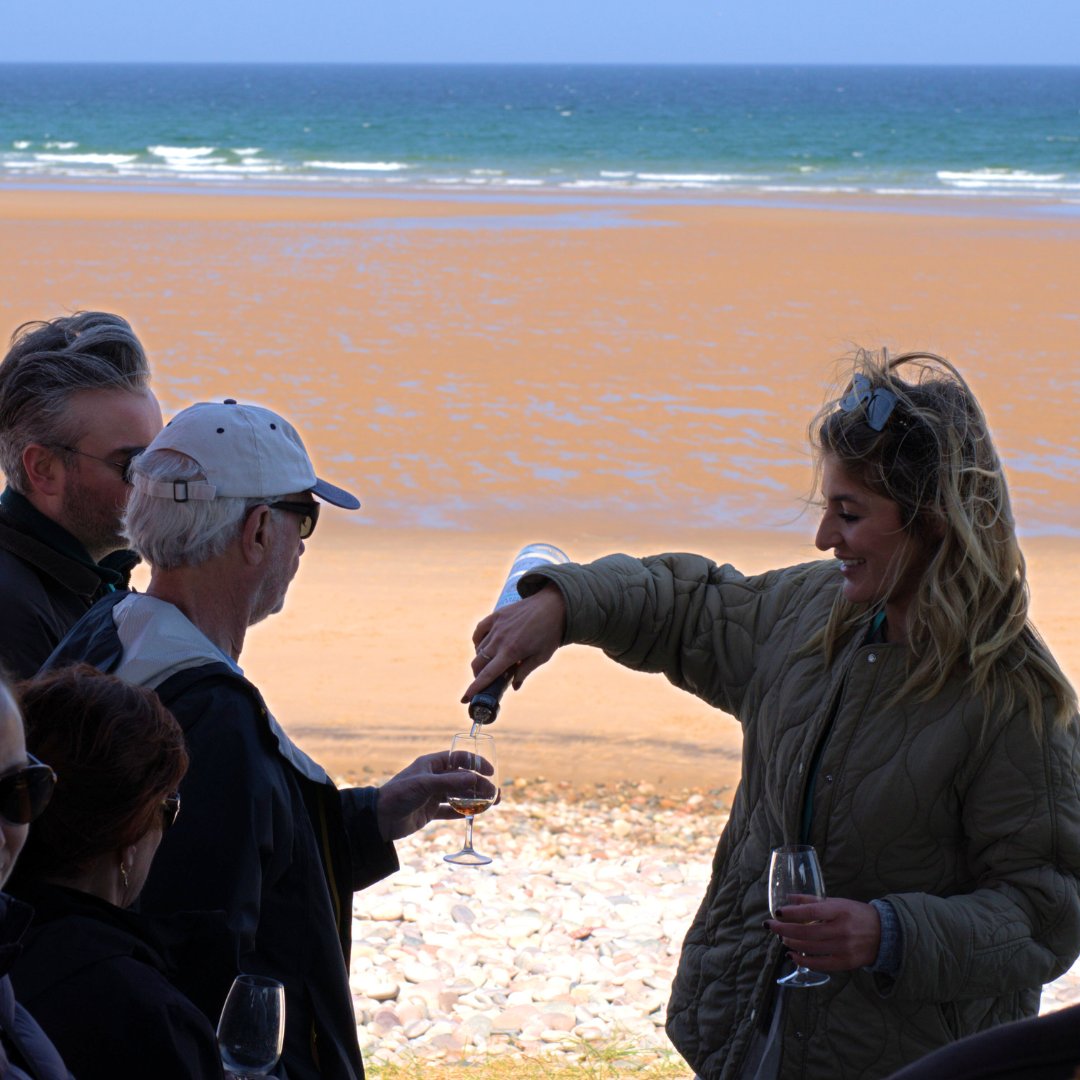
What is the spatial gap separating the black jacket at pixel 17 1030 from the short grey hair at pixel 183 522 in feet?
3.16

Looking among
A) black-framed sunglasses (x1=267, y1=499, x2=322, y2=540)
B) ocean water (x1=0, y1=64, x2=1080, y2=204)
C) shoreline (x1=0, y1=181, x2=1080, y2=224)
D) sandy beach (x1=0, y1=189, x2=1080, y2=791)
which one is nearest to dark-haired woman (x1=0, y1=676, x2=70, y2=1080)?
black-framed sunglasses (x1=267, y1=499, x2=322, y2=540)

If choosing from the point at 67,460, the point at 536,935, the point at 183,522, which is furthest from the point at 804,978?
the point at 536,935

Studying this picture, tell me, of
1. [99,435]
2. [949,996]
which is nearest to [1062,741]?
[949,996]

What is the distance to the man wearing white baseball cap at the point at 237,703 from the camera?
2.55m

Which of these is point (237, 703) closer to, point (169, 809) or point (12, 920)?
point (169, 809)

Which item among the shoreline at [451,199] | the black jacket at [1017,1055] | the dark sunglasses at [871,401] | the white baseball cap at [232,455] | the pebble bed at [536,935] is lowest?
the pebble bed at [536,935]

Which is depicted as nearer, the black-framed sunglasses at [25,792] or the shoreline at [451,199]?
the black-framed sunglasses at [25,792]

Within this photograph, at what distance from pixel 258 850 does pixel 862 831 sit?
1.18 m

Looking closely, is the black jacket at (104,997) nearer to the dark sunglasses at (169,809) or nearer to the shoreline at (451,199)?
the dark sunglasses at (169,809)

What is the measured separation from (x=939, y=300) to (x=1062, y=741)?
19625mm

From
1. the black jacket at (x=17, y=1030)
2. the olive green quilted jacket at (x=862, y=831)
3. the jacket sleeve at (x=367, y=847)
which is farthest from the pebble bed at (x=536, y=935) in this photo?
the black jacket at (x=17, y=1030)

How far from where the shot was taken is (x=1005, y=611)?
9.31 feet

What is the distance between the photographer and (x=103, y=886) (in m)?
2.35

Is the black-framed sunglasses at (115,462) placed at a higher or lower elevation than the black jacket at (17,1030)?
higher
